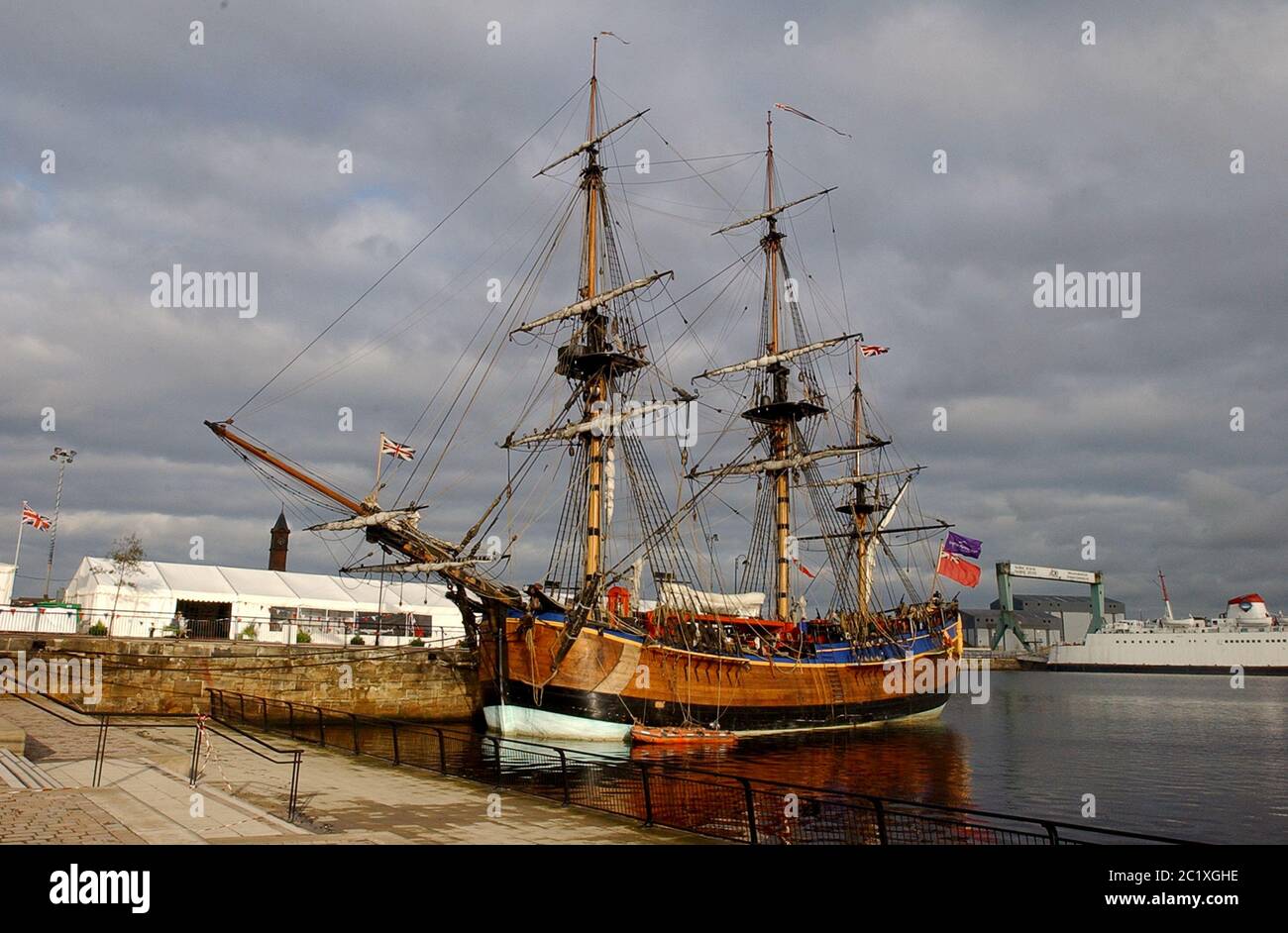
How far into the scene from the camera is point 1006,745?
39.8 metres

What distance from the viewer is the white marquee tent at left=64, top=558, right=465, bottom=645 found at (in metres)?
42.8

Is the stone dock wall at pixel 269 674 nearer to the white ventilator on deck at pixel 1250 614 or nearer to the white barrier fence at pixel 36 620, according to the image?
the white barrier fence at pixel 36 620

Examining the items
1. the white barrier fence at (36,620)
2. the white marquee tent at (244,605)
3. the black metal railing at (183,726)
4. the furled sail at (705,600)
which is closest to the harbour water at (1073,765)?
the furled sail at (705,600)

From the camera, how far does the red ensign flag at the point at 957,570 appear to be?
53.2 meters

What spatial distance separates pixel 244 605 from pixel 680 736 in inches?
1034

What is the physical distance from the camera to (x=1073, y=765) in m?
32.5

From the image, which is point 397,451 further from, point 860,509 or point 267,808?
point 860,509

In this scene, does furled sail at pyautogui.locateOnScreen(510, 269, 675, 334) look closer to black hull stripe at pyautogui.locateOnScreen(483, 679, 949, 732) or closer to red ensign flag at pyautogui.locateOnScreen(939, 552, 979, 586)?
black hull stripe at pyautogui.locateOnScreen(483, 679, 949, 732)

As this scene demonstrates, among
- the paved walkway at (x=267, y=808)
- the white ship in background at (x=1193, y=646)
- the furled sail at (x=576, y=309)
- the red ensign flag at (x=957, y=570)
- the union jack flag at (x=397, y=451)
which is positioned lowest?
the white ship in background at (x=1193, y=646)

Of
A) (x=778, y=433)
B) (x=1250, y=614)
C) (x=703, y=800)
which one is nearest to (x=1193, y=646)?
(x=1250, y=614)

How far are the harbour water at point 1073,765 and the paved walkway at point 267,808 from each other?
45.4 feet

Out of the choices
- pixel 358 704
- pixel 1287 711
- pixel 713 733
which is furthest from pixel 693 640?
pixel 1287 711

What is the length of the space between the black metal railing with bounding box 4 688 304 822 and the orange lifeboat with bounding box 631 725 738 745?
47.7 ft
